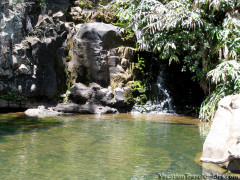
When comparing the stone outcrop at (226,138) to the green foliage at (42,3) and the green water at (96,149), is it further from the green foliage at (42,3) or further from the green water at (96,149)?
the green foliage at (42,3)

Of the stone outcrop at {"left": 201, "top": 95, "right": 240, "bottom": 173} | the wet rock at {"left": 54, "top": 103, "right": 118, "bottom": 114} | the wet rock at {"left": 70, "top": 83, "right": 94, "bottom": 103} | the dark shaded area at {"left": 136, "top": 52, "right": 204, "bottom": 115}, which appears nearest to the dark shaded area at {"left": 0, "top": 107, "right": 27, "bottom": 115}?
the wet rock at {"left": 54, "top": 103, "right": 118, "bottom": 114}

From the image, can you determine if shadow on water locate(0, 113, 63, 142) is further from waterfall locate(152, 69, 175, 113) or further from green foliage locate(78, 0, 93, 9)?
green foliage locate(78, 0, 93, 9)

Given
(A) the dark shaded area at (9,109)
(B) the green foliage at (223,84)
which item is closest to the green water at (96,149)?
(B) the green foliage at (223,84)

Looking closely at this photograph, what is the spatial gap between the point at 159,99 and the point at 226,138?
7.83 m

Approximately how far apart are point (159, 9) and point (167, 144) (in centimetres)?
568

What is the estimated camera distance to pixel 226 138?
4637mm

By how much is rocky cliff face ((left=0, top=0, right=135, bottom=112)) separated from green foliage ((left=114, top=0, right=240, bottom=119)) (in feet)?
6.46

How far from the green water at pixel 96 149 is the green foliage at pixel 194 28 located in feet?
8.31

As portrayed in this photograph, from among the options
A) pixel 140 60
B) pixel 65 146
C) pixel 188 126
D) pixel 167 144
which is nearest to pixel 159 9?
pixel 140 60

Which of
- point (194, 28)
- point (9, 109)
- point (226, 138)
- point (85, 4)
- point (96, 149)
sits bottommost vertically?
point (96, 149)

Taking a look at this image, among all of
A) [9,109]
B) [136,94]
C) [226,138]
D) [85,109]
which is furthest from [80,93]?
[226,138]

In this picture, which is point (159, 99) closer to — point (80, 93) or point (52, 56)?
point (80, 93)

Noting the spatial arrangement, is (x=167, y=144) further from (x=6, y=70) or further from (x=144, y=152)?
(x=6, y=70)

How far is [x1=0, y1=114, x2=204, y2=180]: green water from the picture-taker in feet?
14.6
